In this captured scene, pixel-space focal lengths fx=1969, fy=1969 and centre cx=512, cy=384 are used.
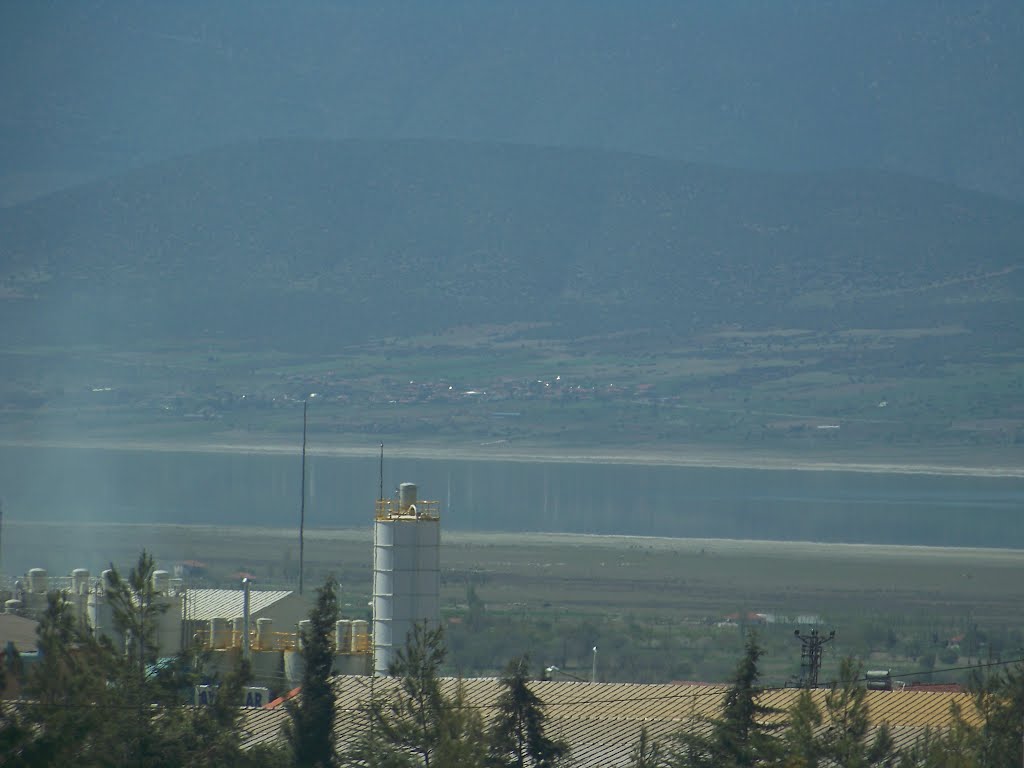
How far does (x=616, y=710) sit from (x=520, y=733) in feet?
20.5

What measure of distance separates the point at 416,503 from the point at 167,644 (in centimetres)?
520

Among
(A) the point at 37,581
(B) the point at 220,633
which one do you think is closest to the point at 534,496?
(A) the point at 37,581

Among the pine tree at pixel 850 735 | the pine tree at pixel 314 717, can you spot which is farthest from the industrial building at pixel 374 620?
the pine tree at pixel 850 735

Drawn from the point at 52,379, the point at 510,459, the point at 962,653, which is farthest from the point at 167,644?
the point at 52,379

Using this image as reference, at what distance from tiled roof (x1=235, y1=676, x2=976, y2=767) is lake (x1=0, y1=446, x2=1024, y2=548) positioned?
270ft

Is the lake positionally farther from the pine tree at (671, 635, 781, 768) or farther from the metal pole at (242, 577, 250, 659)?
the pine tree at (671, 635, 781, 768)

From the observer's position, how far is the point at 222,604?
41500 millimetres

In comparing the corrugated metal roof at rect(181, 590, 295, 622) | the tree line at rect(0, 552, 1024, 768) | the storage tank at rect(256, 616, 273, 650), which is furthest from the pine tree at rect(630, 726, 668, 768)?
the corrugated metal roof at rect(181, 590, 295, 622)

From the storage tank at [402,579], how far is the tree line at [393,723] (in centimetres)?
827

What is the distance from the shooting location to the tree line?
2391cm

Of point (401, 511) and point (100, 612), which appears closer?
point (401, 511)

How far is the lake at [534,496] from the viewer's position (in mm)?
120438

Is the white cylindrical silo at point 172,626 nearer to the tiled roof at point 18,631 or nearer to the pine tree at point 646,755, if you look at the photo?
the tiled roof at point 18,631

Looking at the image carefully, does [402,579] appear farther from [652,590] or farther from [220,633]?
[652,590]
